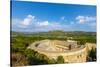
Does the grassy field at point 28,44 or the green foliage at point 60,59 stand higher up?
the grassy field at point 28,44

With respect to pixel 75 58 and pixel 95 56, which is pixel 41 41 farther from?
pixel 95 56

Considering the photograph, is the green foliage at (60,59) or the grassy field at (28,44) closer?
the grassy field at (28,44)

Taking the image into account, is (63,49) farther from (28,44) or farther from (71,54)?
(28,44)

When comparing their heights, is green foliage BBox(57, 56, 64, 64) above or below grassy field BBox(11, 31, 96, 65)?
below

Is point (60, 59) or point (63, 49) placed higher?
point (63, 49)

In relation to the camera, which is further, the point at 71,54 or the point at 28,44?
the point at 71,54

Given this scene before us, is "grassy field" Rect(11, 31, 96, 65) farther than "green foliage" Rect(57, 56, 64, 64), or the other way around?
"green foliage" Rect(57, 56, 64, 64)

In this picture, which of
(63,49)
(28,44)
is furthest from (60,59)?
(28,44)

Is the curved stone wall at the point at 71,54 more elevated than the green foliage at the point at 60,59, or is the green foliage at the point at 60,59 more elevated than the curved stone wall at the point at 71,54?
the curved stone wall at the point at 71,54
